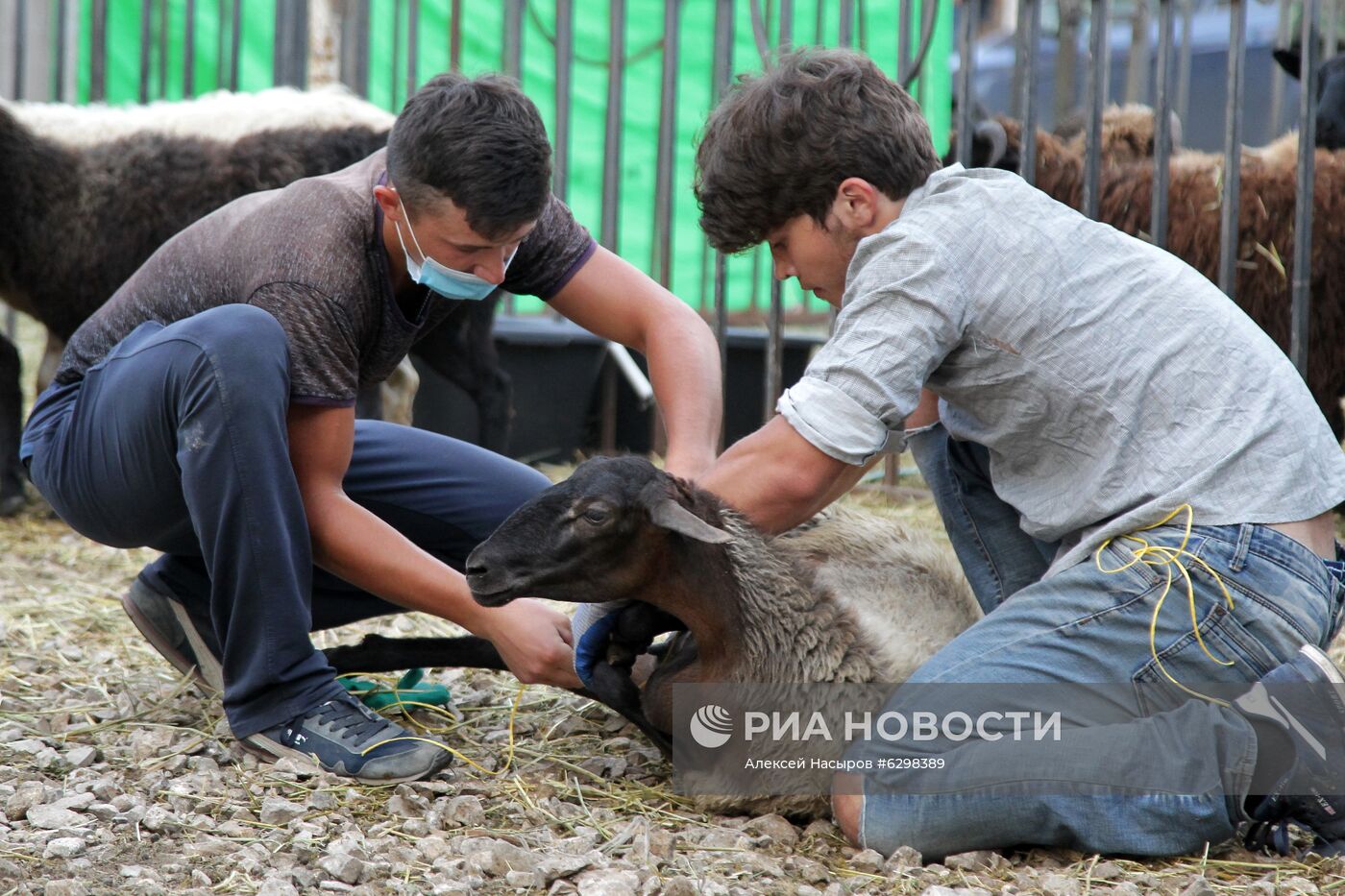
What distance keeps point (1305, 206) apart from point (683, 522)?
11.1 ft

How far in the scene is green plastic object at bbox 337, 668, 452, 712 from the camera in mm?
3346

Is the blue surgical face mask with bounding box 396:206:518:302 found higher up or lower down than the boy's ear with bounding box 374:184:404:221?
lower down

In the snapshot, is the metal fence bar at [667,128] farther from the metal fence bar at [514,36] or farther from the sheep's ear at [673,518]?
the sheep's ear at [673,518]

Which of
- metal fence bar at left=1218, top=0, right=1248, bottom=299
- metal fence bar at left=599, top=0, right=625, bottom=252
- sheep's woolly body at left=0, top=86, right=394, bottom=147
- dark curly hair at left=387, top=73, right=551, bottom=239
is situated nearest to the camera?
dark curly hair at left=387, top=73, right=551, bottom=239

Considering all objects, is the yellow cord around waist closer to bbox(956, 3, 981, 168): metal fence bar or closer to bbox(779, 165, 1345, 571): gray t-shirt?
bbox(779, 165, 1345, 571): gray t-shirt

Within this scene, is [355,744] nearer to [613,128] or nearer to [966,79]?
[966,79]

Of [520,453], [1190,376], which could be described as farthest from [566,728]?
[520,453]

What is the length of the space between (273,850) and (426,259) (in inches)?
47.5

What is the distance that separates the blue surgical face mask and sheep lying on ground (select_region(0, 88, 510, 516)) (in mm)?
2767

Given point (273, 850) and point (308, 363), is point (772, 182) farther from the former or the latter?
point (273, 850)

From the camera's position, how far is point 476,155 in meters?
2.76

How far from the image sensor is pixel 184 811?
267 centimetres

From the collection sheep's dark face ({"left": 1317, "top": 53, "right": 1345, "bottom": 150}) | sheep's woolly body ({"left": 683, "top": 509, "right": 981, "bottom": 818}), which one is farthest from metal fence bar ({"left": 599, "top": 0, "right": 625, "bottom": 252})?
sheep's woolly body ({"left": 683, "top": 509, "right": 981, "bottom": 818})

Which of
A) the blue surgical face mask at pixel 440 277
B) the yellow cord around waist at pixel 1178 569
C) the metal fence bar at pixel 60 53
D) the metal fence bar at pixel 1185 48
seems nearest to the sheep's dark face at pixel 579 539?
the blue surgical face mask at pixel 440 277
